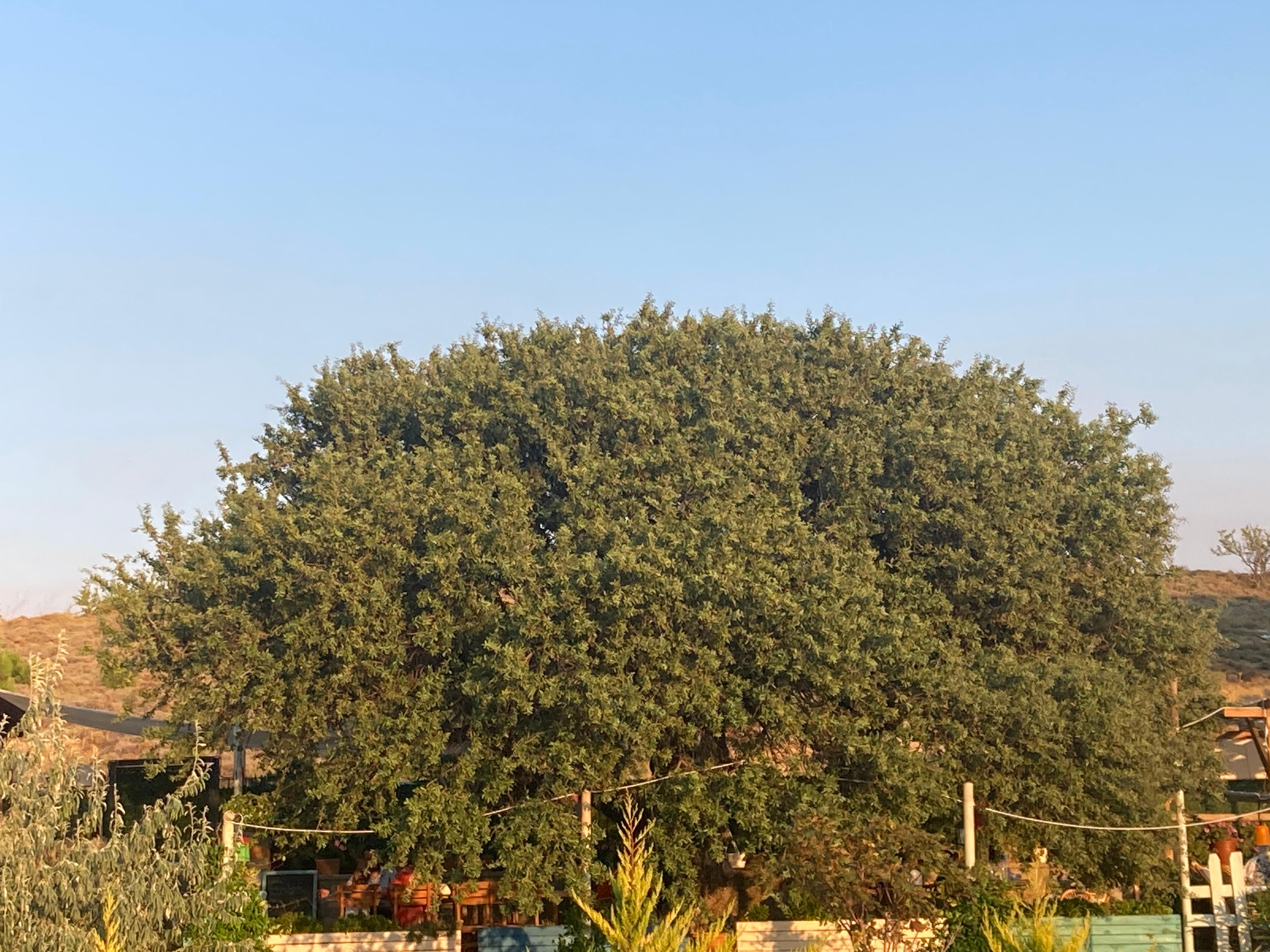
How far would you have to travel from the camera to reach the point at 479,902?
23.8m

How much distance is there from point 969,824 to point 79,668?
46.4 meters

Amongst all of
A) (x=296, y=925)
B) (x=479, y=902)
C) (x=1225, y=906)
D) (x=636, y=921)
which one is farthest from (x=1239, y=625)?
(x=636, y=921)

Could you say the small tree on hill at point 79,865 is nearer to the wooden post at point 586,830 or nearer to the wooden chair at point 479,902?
the wooden chair at point 479,902

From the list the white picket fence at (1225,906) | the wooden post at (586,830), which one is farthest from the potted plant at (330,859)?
the white picket fence at (1225,906)

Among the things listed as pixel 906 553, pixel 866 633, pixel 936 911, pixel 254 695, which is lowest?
pixel 936 911

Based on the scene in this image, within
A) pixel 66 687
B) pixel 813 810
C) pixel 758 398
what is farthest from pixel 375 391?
pixel 66 687

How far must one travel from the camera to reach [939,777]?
23297mm

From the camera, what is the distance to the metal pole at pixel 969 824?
22.2m

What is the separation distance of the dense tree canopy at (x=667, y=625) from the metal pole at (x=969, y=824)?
0.54 m

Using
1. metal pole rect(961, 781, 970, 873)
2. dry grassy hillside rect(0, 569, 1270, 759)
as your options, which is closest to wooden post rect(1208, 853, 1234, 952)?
metal pole rect(961, 781, 970, 873)

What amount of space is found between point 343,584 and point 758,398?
34.9 ft

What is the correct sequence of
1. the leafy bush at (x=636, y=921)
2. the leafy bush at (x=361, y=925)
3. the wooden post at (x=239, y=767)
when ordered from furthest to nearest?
the wooden post at (x=239, y=767), the leafy bush at (x=361, y=925), the leafy bush at (x=636, y=921)

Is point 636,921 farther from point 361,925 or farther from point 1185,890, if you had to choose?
point 1185,890

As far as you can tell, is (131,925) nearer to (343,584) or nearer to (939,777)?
(343,584)
